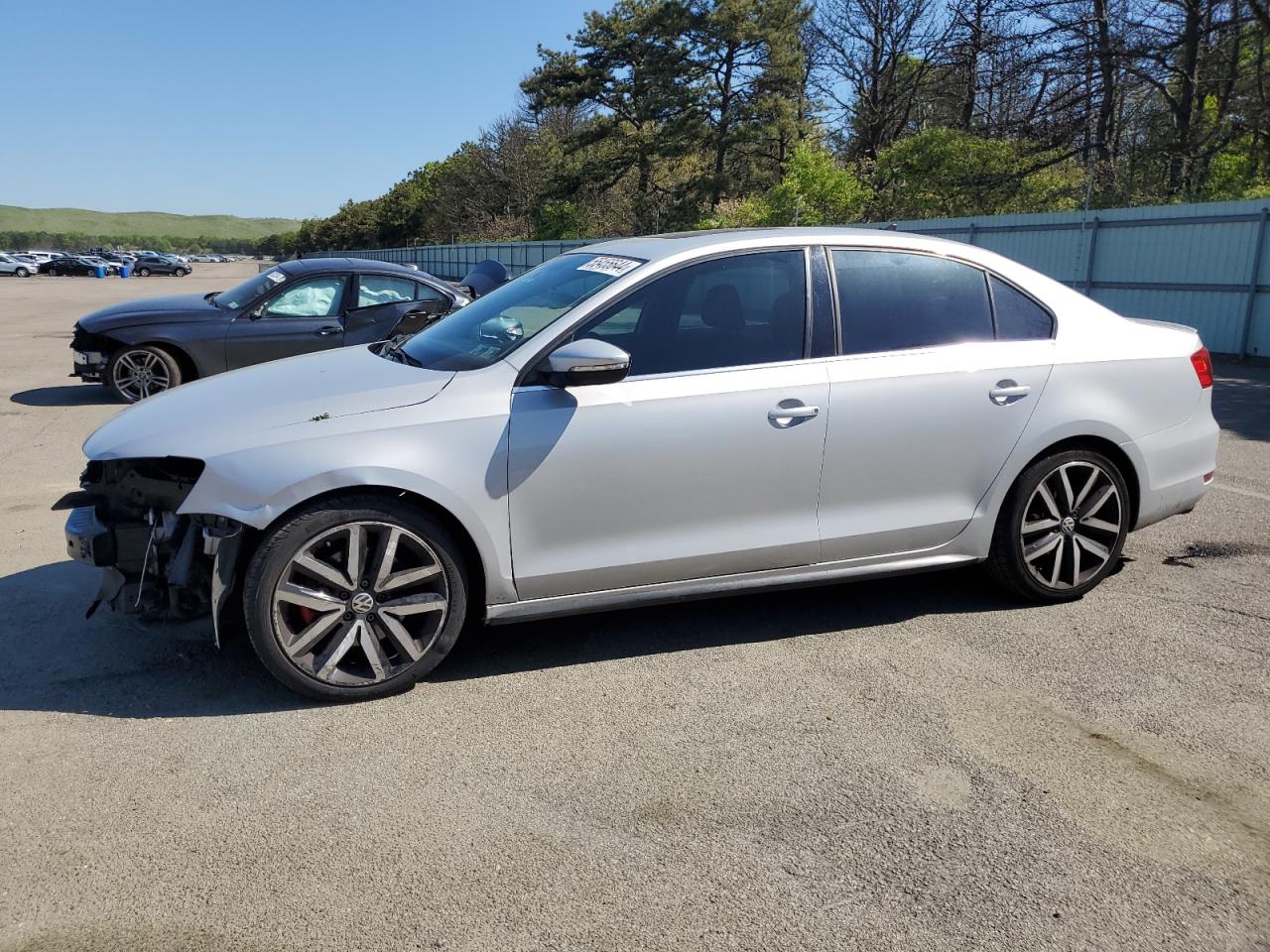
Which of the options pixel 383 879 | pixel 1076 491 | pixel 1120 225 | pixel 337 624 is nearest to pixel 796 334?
pixel 1076 491

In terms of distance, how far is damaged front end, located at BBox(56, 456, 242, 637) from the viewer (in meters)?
3.71

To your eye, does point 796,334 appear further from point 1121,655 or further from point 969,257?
point 1121,655

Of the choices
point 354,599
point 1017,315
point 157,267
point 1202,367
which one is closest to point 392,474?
point 354,599

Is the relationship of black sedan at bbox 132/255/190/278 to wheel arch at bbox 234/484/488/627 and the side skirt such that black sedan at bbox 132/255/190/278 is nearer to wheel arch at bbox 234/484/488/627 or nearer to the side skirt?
wheel arch at bbox 234/484/488/627

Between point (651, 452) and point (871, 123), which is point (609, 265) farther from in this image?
point (871, 123)

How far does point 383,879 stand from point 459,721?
0.94 metres

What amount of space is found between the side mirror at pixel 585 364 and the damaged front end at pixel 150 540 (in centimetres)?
136

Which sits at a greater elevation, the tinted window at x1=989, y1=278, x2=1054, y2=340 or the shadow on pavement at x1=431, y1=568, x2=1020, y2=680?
the tinted window at x1=989, y1=278, x2=1054, y2=340

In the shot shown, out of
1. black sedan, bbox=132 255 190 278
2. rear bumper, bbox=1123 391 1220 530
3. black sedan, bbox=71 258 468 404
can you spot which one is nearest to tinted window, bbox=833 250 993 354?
rear bumper, bbox=1123 391 1220 530

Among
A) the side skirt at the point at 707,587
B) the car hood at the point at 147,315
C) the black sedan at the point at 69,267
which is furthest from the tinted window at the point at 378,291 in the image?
the black sedan at the point at 69,267

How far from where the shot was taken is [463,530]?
151 inches

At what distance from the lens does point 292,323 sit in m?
10.2

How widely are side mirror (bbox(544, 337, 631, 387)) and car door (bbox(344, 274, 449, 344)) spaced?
6.74 meters

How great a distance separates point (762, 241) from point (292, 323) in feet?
23.4
